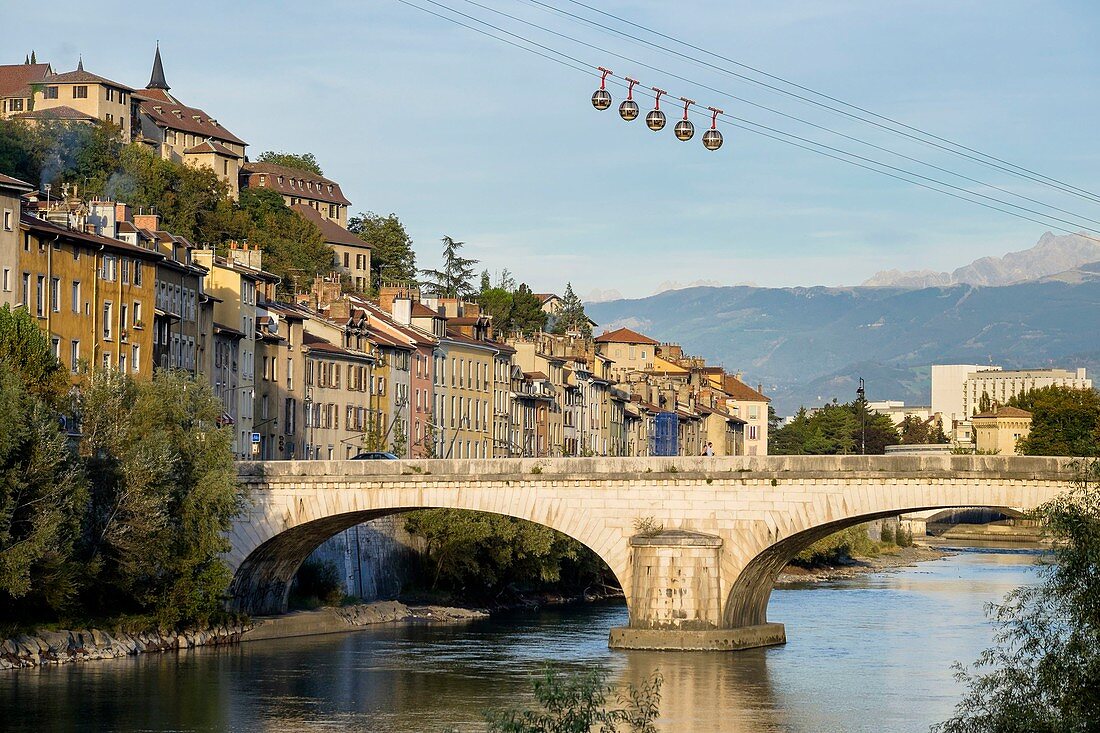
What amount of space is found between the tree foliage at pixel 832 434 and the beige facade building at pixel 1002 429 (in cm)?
935

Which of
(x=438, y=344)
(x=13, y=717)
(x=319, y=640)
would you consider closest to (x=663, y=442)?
(x=438, y=344)

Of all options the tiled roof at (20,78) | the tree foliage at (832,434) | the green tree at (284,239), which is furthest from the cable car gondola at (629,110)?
the tree foliage at (832,434)

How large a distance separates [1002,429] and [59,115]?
93223 mm

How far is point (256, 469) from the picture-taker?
55531 millimetres

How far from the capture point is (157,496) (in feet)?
158

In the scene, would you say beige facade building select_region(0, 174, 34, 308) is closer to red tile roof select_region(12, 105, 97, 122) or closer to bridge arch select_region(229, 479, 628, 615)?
bridge arch select_region(229, 479, 628, 615)

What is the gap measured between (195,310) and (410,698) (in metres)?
28.2

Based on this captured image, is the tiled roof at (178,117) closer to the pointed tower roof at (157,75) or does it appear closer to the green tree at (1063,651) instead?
the pointed tower roof at (157,75)

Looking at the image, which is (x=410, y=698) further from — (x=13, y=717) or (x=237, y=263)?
(x=237, y=263)

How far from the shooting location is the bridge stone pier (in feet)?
161

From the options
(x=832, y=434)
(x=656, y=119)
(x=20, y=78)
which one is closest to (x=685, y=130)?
(x=656, y=119)

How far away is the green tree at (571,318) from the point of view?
142 meters

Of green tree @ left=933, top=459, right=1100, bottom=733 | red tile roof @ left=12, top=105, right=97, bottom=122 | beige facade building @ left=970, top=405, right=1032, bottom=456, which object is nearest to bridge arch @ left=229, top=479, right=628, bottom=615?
green tree @ left=933, top=459, right=1100, bottom=733

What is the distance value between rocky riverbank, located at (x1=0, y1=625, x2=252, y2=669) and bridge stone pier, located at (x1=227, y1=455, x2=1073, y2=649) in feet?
15.3
